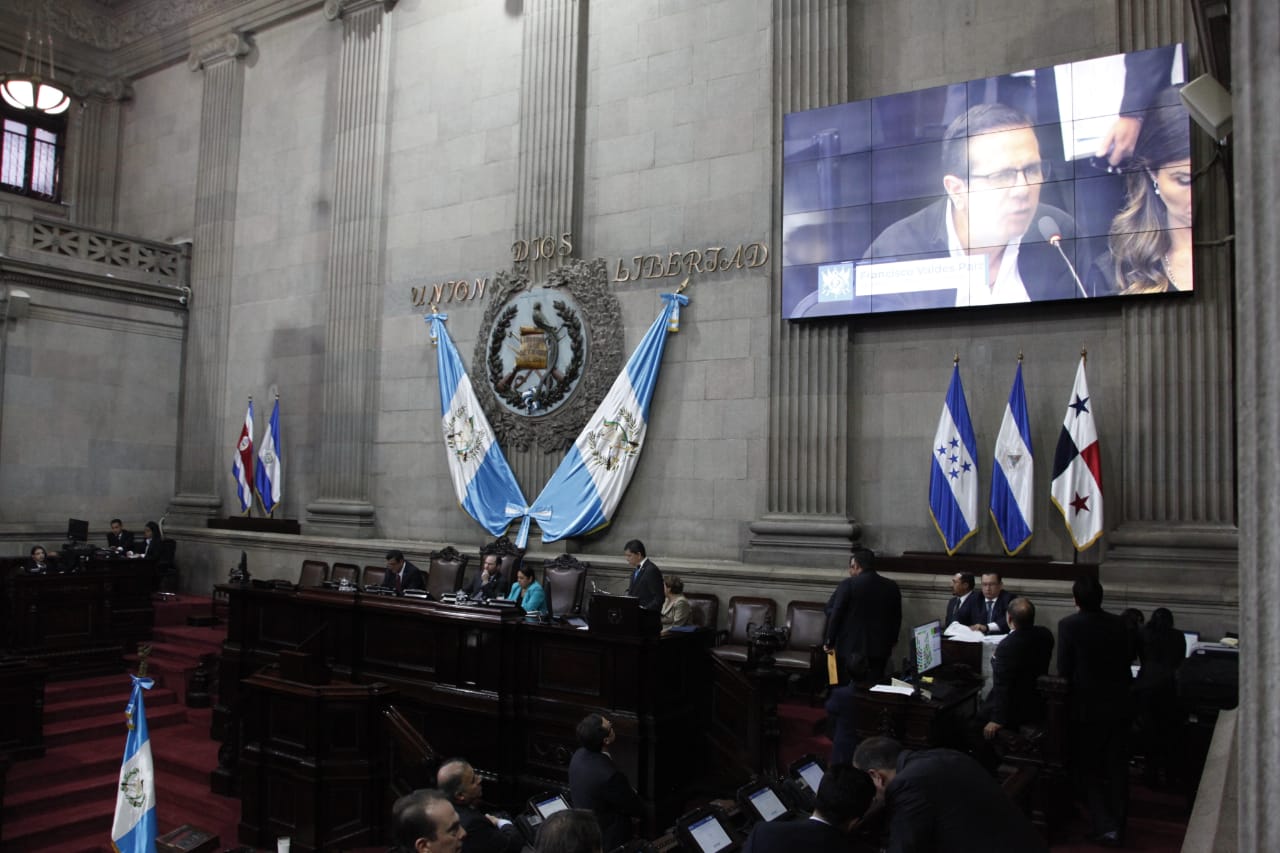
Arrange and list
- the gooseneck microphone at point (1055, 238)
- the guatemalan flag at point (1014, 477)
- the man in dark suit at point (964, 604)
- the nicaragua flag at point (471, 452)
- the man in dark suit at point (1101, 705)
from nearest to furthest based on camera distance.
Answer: the man in dark suit at point (1101, 705) → the man in dark suit at point (964, 604) → the gooseneck microphone at point (1055, 238) → the guatemalan flag at point (1014, 477) → the nicaragua flag at point (471, 452)

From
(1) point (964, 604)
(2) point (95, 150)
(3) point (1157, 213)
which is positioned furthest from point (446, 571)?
(2) point (95, 150)

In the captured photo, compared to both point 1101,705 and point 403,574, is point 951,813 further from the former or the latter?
point 403,574

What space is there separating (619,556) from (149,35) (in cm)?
1364

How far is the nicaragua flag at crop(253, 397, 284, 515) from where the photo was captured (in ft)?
47.1

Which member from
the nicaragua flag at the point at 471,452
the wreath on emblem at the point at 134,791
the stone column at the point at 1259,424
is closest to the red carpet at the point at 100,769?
the wreath on emblem at the point at 134,791

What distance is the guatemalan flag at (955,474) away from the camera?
28.9ft

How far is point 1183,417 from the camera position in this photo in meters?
8.05

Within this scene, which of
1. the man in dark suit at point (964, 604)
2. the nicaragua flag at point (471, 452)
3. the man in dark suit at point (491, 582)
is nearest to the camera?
the man in dark suit at point (964, 604)

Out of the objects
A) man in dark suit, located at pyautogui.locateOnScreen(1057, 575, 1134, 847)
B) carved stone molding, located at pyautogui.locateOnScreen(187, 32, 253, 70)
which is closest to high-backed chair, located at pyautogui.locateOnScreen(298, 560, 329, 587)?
carved stone molding, located at pyautogui.locateOnScreen(187, 32, 253, 70)

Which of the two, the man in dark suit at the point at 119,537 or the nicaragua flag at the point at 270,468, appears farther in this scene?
the nicaragua flag at the point at 270,468

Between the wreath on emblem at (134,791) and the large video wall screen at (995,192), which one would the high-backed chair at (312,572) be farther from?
the wreath on emblem at (134,791)

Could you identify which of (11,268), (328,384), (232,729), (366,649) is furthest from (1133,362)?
(11,268)

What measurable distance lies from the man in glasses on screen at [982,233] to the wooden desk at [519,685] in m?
4.17

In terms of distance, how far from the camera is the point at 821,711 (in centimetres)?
800
